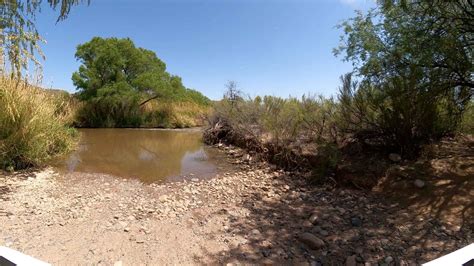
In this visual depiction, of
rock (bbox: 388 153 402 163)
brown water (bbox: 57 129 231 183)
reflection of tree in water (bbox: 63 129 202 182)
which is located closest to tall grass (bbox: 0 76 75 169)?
brown water (bbox: 57 129 231 183)

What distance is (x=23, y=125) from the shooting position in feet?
17.4

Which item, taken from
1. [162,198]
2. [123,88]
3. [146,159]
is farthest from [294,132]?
[123,88]

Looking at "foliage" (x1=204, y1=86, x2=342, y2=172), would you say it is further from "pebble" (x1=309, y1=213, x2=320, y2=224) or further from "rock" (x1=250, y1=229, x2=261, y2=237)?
"rock" (x1=250, y1=229, x2=261, y2=237)

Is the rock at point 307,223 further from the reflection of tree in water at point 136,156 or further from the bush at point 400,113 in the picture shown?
the reflection of tree in water at point 136,156

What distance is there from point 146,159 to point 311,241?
579cm

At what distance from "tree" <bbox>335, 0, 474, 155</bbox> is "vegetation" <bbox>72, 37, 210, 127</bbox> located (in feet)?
37.8

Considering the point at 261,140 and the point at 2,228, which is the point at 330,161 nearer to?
the point at 261,140

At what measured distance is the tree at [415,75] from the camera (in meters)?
4.70

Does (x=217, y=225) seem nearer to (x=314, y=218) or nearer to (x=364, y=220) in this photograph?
(x=314, y=218)

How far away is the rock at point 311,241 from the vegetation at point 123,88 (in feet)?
41.5

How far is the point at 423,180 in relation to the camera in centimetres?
444

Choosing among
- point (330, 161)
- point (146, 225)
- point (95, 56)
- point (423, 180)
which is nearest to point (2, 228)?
point (146, 225)

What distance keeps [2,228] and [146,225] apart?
1638 millimetres

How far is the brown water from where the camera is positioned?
20.4 feet
